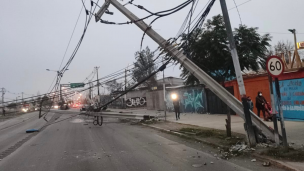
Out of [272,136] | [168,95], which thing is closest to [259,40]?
[272,136]

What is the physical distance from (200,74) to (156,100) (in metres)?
24.1

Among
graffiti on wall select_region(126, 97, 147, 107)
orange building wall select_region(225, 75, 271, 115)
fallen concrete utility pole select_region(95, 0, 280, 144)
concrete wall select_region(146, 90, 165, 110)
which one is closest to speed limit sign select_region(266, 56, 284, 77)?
fallen concrete utility pole select_region(95, 0, 280, 144)

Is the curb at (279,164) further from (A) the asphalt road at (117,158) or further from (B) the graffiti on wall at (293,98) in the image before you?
(B) the graffiti on wall at (293,98)

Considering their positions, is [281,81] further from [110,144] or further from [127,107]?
[127,107]

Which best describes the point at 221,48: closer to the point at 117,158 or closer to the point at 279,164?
the point at 279,164

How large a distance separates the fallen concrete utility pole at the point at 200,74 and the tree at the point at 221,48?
873 mm

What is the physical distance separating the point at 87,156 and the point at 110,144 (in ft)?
6.80

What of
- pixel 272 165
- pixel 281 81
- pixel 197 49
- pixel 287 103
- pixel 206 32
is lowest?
pixel 272 165

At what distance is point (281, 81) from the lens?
42.8 feet

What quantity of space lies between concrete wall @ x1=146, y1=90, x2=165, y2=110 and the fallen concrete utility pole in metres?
20.8

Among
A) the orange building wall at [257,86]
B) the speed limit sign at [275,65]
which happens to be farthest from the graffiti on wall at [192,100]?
the speed limit sign at [275,65]

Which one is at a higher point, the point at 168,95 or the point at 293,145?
the point at 168,95

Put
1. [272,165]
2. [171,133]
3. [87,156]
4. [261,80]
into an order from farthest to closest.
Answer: [261,80] → [171,133] → [87,156] → [272,165]

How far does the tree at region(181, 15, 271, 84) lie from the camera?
9586 mm
